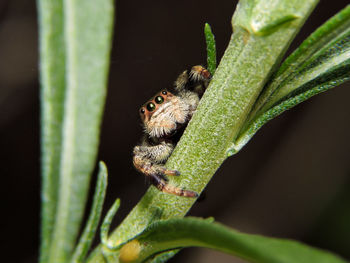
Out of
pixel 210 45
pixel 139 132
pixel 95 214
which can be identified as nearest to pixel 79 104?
pixel 95 214

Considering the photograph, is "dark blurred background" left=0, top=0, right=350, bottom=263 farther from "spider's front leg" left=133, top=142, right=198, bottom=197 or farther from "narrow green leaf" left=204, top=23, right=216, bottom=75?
"narrow green leaf" left=204, top=23, right=216, bottom=75

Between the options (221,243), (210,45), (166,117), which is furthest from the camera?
(166,117)

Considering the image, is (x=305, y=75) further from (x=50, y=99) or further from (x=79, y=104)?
(x=50, y=99)

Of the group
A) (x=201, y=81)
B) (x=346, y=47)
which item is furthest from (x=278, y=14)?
(x=201, y=81)

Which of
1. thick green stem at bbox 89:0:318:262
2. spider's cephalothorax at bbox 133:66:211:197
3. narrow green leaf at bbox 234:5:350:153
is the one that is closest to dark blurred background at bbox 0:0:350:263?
spider's cephalothorax at bbox 133:66:211:197

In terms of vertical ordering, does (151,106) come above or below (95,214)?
above

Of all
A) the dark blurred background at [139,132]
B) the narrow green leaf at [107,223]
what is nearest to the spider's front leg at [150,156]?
the narrow green leaf at [107,223]

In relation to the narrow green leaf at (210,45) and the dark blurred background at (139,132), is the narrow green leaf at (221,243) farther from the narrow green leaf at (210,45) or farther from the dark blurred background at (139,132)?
the dark blurred background at (139,132)
